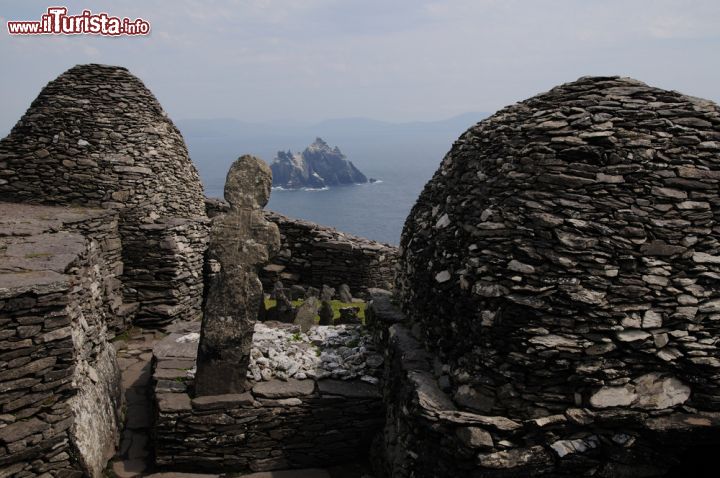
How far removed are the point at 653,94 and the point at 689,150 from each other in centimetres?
90

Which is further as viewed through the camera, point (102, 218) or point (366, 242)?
point (366, 242)

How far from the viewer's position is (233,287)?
7.41 meters

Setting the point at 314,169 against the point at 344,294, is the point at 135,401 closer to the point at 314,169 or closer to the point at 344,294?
the point at 344,294

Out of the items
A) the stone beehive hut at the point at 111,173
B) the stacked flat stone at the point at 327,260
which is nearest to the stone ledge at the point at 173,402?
the stone beehive hut at the point at 111,173

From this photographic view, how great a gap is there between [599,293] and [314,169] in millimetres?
135661

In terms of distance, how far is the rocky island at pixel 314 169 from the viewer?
4921 inches

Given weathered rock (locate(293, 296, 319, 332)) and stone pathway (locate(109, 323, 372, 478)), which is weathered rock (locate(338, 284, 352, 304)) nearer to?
weathered rock (locate(293, 296, 319, 332))

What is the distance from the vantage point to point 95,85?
529 inches

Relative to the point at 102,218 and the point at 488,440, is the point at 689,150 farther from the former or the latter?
the point at 102,218

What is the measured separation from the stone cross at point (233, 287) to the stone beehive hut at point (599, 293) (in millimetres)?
3053

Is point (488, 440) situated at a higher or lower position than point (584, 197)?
lower

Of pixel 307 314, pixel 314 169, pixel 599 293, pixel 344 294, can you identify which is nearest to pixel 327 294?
pixel 344 294

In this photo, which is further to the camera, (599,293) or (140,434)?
(140,434)

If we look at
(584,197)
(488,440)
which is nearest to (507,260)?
(584,197)
